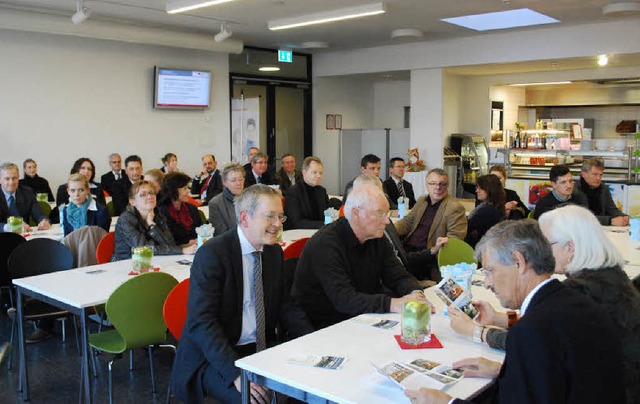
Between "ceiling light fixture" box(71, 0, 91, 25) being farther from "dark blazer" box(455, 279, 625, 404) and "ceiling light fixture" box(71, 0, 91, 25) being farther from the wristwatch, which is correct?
"dark blazer" box(455, 279, 625, 404)

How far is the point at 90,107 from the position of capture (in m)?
9.84

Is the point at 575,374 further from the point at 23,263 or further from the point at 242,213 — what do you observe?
the point at 23,263

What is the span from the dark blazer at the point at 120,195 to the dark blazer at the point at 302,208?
2.19 metres

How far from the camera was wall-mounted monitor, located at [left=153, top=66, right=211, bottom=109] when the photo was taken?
→ 416 inches

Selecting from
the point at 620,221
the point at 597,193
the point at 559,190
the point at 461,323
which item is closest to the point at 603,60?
the point at 597,193

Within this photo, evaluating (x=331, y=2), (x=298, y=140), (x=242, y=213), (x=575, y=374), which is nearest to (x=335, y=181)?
(x=298, y=140)

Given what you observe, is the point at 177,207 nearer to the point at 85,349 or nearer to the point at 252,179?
the point at 85,349

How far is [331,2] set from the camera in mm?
8234

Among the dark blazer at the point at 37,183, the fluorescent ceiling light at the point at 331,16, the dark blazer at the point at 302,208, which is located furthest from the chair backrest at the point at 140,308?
the dark blazer at the point at 37,183

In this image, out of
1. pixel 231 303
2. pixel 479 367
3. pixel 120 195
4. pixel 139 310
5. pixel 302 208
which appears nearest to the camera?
pixel 479 367

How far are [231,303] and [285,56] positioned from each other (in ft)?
34.5

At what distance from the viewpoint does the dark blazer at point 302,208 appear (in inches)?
251

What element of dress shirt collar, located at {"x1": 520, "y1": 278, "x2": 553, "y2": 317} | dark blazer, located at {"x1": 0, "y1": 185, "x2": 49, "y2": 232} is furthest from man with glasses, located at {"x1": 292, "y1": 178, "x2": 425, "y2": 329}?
dark blazer, located at {"x1": 0, "y1": 185, "x2": 49, "y2": 232}

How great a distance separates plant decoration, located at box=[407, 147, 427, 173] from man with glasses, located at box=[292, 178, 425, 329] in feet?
28.1
